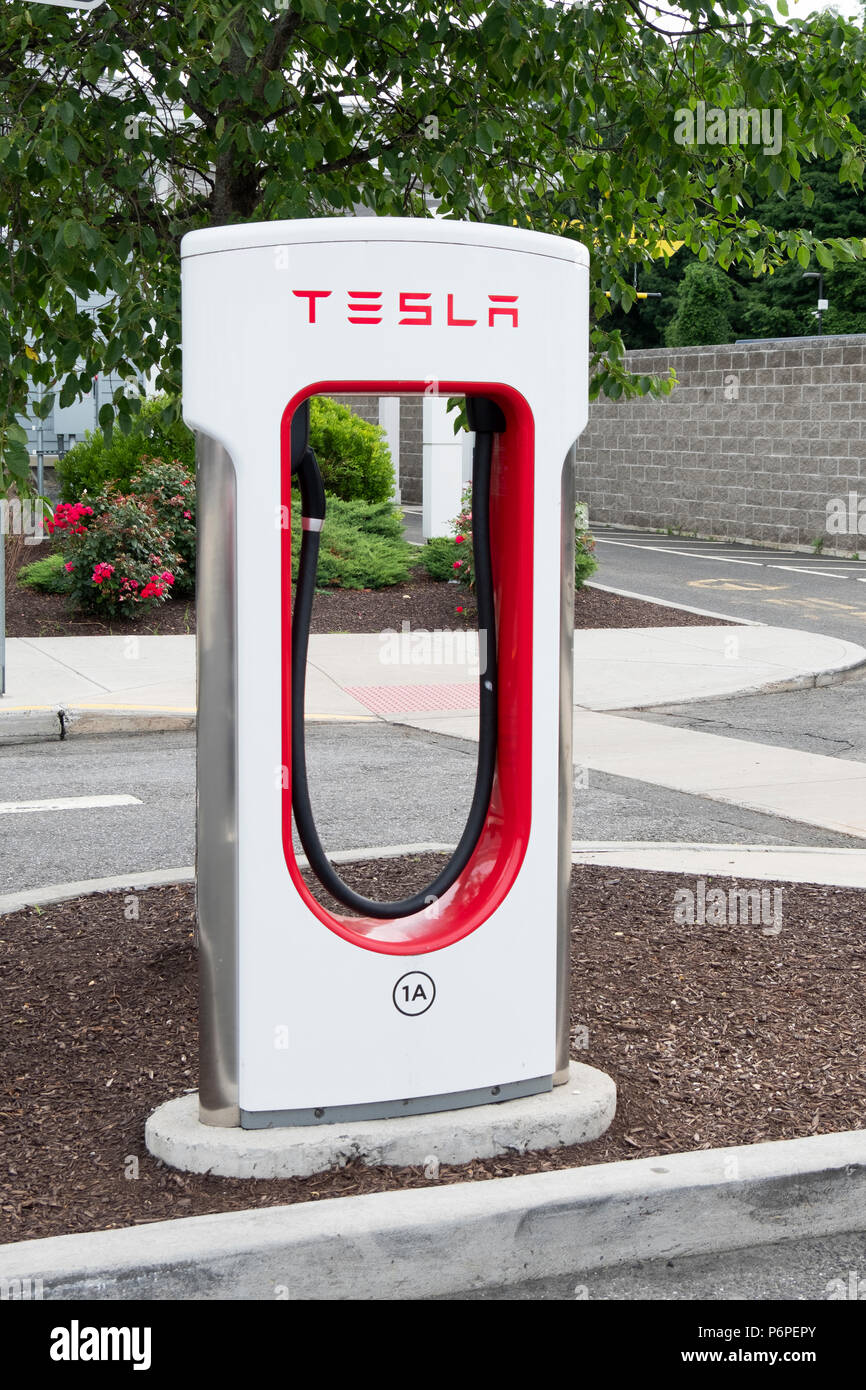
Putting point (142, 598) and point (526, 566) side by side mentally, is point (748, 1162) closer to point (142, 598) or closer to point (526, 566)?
point (526, 566)

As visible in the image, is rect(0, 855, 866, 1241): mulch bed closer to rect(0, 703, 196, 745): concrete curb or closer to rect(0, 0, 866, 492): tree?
rect(0, 0, 866, 492): tree

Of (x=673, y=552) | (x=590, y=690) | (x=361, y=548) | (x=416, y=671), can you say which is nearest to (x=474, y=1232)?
(x=590, y=690)

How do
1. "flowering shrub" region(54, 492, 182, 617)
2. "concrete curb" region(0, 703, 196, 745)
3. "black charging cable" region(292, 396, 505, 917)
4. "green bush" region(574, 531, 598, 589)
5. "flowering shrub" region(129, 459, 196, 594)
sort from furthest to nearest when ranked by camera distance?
1. "green bush" region(574, 531, 598, 589)
2. "flowering shrub" region(129, 459, 196, 594)
3. "flowering shrub" region(54, 492, 182, 617)
4. "concrete curb" region(0, 703, 196, 745)
5. "black charging cable" region(292, 396, 505, 917)

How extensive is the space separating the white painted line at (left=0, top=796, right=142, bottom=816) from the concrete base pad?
4.42m

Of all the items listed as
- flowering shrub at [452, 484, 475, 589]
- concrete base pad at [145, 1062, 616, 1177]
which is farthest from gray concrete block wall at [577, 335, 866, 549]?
concrete base pad at [145, 1062, 616, 1177]

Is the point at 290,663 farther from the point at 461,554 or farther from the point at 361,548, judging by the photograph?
the point at 361,548

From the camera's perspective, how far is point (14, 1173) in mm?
3463

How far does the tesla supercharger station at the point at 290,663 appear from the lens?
3303 millimetres

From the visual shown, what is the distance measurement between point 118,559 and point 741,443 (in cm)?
1204

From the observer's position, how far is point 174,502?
14.8 metres

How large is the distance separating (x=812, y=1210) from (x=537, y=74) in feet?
11.0

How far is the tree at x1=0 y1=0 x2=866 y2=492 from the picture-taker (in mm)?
4211

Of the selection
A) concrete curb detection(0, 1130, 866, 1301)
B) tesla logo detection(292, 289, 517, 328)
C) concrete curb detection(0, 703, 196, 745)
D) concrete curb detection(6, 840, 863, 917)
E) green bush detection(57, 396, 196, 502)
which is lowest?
concrete curb detection(0, 1130, 866, 1301)

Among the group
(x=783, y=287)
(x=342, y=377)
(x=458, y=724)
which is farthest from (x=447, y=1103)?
(x=783, y=287)
